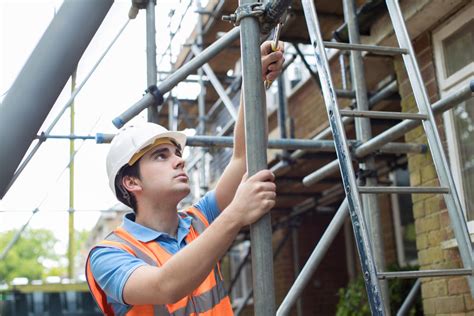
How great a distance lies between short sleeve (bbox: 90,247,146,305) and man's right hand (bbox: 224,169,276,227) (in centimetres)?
42

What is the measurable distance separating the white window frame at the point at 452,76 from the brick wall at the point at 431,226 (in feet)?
0.19

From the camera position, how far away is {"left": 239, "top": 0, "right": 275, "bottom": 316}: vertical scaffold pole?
221 cm

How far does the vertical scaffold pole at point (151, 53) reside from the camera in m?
4.50

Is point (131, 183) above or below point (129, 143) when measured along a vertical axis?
below

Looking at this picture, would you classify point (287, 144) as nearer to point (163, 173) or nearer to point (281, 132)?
point (163, 173)

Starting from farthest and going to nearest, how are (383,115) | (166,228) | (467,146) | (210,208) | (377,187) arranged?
1. (467,146)
2. (383,115)
3. (377,187)
4. (210,208)
5. (166,228)

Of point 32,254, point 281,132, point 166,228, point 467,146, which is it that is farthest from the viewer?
point 32,254

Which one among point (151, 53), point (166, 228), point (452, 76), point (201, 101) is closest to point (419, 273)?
point (166, 228)

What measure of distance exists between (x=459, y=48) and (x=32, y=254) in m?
52.3

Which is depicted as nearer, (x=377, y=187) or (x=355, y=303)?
(x=377, y=187)

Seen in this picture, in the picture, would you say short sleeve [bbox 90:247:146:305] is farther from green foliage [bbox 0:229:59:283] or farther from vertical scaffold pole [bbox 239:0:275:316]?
green foliage [bbox 0:229:59:283]

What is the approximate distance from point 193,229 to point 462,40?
128 inches

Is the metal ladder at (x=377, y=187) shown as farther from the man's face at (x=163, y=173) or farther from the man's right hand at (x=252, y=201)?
the man's right hand at (x=252, y=201)

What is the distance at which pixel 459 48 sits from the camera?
5320 millimetres
